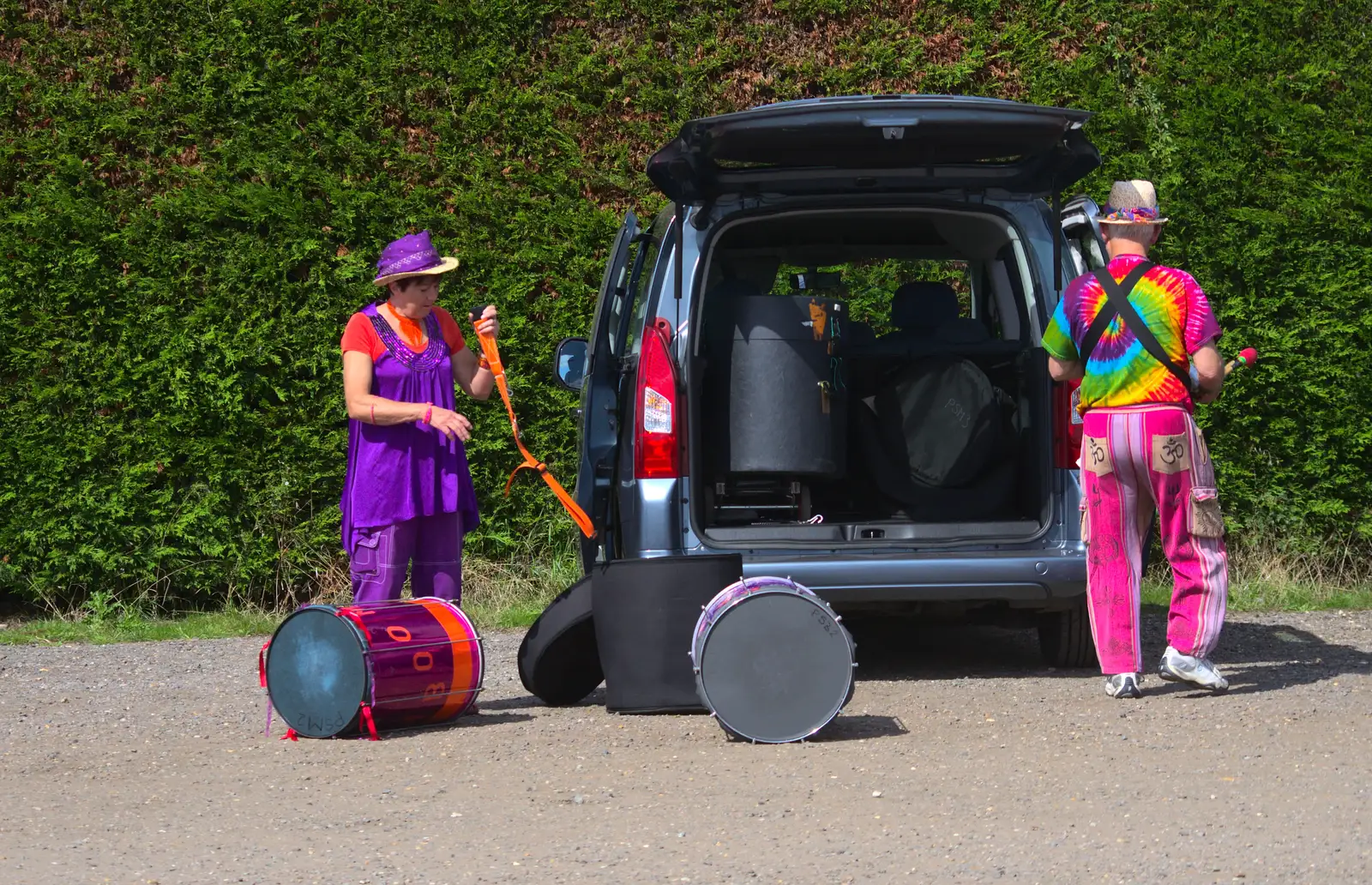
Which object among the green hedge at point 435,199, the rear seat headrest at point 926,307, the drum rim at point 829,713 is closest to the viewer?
the drum rim at point 829,713

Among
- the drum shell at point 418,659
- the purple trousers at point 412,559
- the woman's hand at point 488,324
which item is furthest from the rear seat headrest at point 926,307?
the drum shell at point 418,659

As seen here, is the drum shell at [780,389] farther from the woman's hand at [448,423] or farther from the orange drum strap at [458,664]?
the orange drum strap at [458,664]

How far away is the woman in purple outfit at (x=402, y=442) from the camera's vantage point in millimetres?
5801

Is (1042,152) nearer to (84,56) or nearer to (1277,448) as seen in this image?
(1277,448)

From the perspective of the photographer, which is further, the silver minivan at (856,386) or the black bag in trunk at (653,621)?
the silver minivan at (856,386)

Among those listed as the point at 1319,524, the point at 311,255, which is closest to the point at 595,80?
the point at 311,255

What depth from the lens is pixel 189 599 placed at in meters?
8.55

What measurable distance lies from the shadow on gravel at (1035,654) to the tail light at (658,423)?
1277mm

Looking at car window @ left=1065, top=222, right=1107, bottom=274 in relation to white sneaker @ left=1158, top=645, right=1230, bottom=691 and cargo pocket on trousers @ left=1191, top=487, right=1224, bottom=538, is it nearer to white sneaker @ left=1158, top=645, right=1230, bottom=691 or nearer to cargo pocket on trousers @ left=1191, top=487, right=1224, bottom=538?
cargo pocket on trousers @ left=1191, top=487, right=1224, bottom=538

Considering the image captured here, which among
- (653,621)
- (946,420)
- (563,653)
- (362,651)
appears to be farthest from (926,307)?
(362,651)

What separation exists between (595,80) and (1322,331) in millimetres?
3777

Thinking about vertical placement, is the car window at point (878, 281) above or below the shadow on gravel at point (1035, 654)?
above

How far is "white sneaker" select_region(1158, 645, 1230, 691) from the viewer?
5.57m

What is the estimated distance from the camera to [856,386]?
655 centimetres
